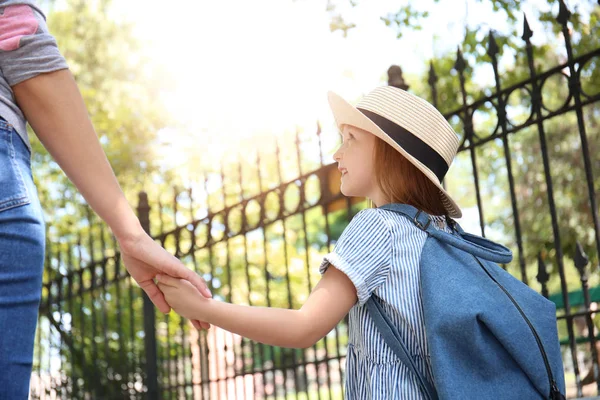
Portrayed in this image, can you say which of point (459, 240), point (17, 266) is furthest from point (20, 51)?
point (459, 240)

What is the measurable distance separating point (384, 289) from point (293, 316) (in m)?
0.24

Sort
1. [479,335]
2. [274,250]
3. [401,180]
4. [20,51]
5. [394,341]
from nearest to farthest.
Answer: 1. [20,51]
2. [479,335]
3. [394,341]
4. [401,180]
5. [274,250]

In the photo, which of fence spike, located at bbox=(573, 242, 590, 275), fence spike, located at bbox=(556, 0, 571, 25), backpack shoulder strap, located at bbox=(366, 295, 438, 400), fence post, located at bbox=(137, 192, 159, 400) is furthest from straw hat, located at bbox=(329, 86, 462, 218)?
fence post, located at bbox=(137, 192, 159, 400)

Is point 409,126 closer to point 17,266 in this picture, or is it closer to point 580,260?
point 17,266

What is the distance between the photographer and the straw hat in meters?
1.99

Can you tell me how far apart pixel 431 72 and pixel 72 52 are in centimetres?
882

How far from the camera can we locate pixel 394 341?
1.74 metres

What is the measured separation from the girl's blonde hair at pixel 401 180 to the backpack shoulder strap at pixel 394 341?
13.1 inches

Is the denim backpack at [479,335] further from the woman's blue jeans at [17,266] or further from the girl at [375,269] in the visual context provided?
the woman's blue jeans at [17,266]

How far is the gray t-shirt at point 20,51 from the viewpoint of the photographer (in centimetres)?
140

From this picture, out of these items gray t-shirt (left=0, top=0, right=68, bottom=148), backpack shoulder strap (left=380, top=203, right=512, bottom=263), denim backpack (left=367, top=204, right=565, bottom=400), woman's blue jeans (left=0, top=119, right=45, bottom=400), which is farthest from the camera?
backpack shoulder strap (left=380, top=203, right=512, bottom=263)

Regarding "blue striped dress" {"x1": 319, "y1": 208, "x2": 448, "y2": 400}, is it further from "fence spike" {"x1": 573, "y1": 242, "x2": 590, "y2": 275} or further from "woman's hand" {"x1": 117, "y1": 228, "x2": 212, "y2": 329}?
"fence spike" {"x1": 573, "y1": 242, "x2": 590, "y2": 275}

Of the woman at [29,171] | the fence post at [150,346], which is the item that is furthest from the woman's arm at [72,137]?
the fence post at [150,346]

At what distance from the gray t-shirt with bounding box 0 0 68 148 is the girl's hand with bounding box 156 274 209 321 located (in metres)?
0.60
